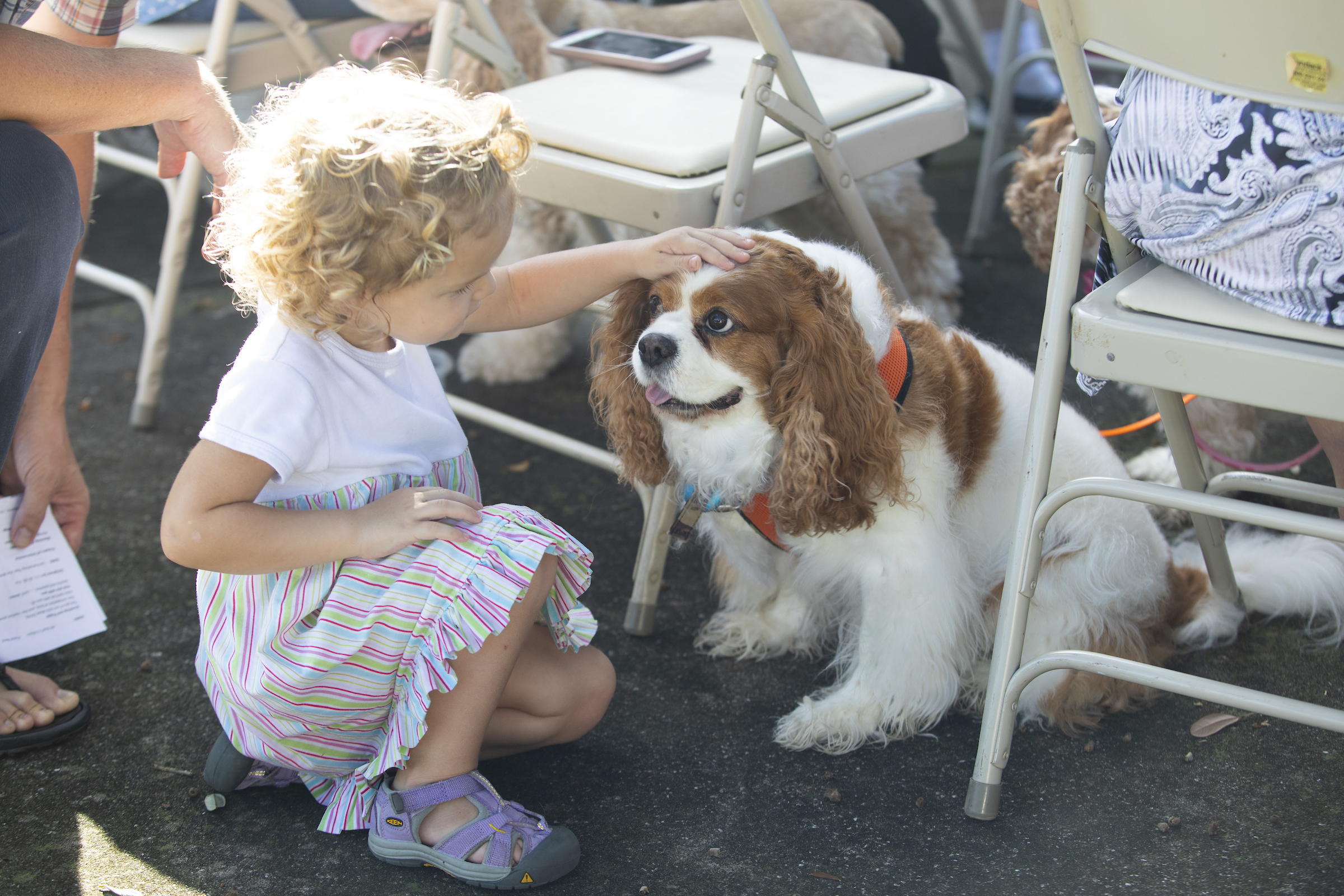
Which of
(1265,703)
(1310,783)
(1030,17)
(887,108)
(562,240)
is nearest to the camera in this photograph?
(1265,703)

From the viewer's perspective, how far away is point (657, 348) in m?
1.71

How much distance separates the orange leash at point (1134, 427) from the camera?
2.65 m

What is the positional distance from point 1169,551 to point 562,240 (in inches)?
77.7

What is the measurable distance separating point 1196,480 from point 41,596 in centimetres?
214

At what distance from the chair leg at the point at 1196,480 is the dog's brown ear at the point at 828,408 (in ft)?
1.50

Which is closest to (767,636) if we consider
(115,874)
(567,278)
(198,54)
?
(567,278)

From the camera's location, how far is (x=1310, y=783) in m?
1.77

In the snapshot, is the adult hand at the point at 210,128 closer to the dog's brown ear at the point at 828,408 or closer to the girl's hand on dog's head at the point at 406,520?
the girl's hand on dog's head at the point at 406,520

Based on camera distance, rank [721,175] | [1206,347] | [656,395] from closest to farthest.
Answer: [1206,347] → [656,395] → [721,175]

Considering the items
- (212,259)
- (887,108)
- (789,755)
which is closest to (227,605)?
(212,259)

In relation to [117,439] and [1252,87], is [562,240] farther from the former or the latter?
[1252,87]

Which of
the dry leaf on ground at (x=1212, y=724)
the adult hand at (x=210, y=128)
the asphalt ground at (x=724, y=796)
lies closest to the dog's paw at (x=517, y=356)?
the asphalt ground at (x=724, y=796)

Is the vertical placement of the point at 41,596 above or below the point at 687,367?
below

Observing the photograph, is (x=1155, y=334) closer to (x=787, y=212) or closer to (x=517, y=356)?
(x=787, y=212)
